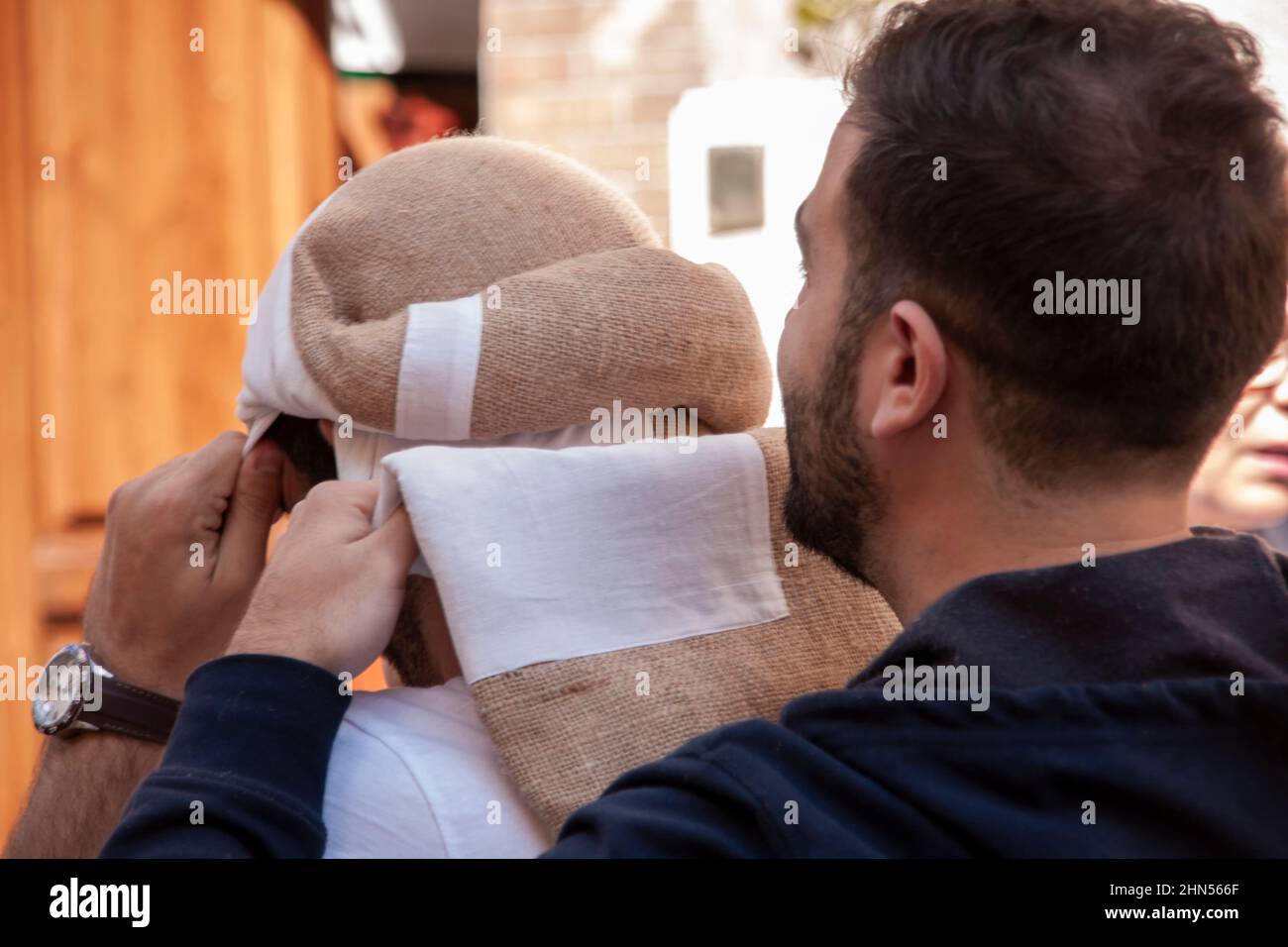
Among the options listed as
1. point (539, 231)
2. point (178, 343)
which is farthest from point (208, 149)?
point (539, 231)

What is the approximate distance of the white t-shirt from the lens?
1061 millimetres

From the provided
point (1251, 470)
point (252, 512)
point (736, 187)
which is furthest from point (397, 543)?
point (1251, 470)

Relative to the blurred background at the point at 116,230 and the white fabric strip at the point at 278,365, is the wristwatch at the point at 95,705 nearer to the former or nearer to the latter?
the white fabric strip at the point at 278,365

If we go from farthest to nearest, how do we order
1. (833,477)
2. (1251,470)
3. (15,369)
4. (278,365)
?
(15,369), (1251,470), (278,365), (833,477)

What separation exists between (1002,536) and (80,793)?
0.95 m

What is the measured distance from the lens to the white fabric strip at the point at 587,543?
1110mm

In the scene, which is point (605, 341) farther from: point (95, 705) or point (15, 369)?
point (15, 369)

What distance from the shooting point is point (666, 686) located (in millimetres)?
1142

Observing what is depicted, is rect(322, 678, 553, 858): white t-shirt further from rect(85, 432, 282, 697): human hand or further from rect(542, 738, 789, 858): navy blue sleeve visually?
rect(85, 432, 282, 697): human hand

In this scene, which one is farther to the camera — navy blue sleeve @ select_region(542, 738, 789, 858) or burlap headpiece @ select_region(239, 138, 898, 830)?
burlap headpiece @ select_region(239, 138, 898, 830)

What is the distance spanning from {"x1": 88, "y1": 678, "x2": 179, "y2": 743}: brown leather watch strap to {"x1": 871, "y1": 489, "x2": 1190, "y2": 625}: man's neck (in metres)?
0.76

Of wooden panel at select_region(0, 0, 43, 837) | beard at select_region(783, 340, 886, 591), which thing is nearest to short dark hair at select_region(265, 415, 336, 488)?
beard at select_region(783, 340, 886, 591)

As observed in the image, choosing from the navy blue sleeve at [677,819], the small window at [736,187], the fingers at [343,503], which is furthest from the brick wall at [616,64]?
the navy blue sleeve at [677,819]
